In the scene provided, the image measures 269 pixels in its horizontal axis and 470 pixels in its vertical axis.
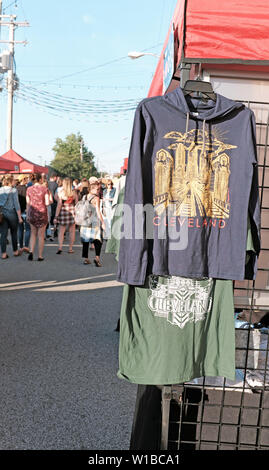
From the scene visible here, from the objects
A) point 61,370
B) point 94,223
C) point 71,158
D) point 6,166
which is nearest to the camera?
point 61,370

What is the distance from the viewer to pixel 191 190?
2.29 m

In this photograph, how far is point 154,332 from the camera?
230 centimetres

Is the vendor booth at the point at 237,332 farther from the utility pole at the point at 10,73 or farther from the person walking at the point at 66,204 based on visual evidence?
the utility pole at the point at 10,73

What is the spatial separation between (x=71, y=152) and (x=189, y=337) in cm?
8273

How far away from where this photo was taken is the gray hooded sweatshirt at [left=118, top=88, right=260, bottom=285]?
223 cm

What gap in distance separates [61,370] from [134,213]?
7.66 ft

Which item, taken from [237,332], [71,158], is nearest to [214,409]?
[237,332]

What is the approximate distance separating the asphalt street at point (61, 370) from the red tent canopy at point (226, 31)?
2.57 metres

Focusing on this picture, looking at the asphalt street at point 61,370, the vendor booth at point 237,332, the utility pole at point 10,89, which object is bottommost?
the asphalt street at point 61,370

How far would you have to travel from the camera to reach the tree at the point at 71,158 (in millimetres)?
79562

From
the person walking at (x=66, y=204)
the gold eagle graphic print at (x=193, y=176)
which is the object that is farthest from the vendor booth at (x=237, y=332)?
the person walking at (x=66, y=204)

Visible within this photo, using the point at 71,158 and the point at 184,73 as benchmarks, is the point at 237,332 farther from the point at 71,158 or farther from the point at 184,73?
the point at 71,158

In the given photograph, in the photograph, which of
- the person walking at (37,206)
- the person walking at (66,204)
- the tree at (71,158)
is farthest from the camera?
the tree at (71,158)

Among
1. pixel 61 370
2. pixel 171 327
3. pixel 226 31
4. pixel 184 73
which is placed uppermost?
pixel 226 31
